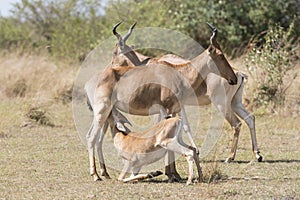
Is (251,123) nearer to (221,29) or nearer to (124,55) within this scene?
(124,55)

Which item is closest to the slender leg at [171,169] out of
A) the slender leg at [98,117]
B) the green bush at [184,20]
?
the slender leg at [98,117]

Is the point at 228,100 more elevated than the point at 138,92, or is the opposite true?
the point at 138,92

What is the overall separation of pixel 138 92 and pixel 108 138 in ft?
12.9

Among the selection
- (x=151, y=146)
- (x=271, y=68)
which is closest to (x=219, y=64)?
(x=151, y=146)

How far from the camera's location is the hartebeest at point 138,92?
9.62 m

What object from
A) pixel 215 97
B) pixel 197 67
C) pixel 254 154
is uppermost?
pixel 197 67

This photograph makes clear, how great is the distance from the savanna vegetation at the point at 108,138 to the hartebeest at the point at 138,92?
74 centimetres

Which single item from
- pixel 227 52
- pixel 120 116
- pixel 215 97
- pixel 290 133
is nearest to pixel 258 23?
pixel 227 52

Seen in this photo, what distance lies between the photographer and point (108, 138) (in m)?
13.7

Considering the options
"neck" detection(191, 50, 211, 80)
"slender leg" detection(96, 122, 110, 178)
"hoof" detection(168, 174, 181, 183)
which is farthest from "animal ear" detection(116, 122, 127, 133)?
"neck" detection(191, 50, 211, 80)

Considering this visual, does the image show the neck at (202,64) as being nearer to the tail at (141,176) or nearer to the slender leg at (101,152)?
the slender leg at (101,152)

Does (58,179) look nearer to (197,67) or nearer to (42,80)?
(197,67)

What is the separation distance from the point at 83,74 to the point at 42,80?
113cm

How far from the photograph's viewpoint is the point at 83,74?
19.7 meters
